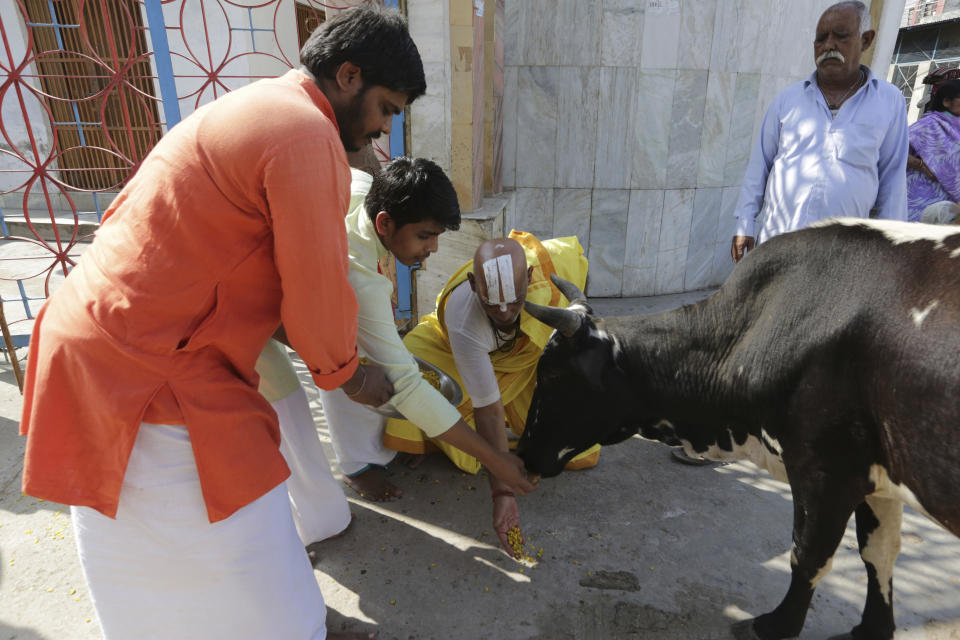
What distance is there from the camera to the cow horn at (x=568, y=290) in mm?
2578

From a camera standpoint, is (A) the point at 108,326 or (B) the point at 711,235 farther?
(B) the point at 711,235

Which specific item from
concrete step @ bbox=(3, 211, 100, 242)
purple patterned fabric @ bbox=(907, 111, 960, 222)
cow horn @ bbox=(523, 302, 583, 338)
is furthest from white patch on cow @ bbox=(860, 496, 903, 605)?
concrete step @ bbox=(3, 211, 100, 242)

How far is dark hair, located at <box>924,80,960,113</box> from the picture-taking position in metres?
4.16

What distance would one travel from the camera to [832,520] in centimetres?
192

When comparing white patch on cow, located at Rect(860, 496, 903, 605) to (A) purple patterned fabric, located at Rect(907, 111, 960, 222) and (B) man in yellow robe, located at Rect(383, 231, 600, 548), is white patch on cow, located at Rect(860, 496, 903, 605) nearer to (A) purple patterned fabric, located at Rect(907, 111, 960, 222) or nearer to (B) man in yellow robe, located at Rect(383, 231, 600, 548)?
(B) man in yellow robe, located at Rect(383, 231, 600, 548)

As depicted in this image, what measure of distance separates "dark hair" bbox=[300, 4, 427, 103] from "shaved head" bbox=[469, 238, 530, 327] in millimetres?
879

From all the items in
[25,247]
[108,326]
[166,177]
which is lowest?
[25,247]

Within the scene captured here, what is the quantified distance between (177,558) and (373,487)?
1434mm

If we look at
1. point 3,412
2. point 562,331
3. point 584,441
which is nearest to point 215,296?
point 562,331

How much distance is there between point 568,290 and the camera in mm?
2631

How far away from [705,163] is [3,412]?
602cm

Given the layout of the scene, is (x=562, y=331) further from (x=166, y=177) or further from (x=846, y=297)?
(x=166, y=177)

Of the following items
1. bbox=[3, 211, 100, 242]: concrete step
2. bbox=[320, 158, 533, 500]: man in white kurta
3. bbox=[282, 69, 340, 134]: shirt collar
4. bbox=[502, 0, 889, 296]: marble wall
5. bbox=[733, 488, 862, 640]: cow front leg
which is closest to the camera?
bbox=[282, 69, 340, 134]: shirt collar

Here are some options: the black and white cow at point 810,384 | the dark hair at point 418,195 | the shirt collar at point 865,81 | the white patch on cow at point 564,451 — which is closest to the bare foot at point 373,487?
the black and white cow at point 810,384
